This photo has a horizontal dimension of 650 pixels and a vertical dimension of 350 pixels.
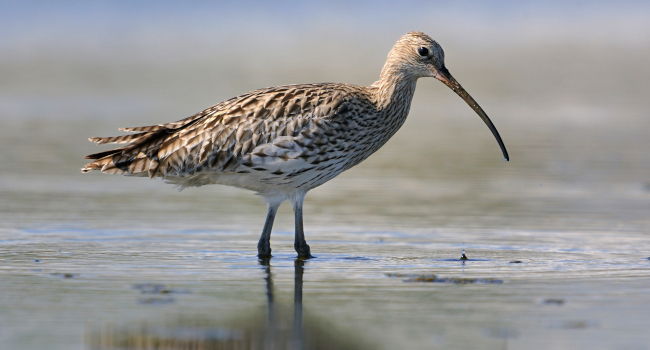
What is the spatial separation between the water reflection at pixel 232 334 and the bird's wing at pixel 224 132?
298 cm

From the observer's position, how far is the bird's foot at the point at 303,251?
428 inches

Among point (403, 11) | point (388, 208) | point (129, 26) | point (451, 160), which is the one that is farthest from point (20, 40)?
point (388, 208)

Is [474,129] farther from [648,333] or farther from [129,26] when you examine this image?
[129,26]

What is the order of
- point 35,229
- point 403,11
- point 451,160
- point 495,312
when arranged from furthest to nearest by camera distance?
point 403,11 → point 451,160 → point 35,229 → point 495,312

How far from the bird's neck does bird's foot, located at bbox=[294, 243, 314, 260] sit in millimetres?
1489

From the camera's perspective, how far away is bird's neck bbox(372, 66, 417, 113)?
11797 millimetres

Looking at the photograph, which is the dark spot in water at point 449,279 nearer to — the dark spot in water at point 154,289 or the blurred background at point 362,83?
the blurred background at point 362,83

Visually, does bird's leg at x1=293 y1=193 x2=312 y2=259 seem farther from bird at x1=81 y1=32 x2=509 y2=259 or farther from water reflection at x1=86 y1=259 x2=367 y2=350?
water reflection at x1=86 y1=259 x2=367 y2=350

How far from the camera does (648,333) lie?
7875 mm

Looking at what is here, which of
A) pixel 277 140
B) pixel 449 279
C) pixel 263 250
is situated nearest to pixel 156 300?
pixel 449 279

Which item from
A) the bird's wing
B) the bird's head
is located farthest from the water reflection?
the bird's head

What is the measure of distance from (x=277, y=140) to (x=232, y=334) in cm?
355

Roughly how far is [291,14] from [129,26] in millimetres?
5012

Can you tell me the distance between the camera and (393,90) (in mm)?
11852
